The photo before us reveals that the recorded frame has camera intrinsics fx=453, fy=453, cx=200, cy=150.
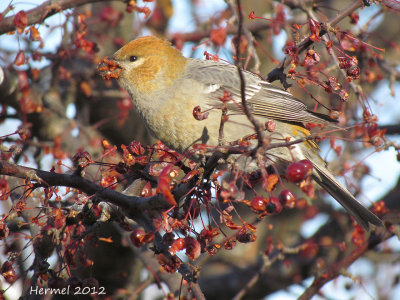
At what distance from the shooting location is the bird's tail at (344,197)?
147 inches

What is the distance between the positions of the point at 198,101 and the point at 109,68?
81 centimetres

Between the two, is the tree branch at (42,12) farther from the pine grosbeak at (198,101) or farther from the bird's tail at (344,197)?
the bird's tail at (344,197)

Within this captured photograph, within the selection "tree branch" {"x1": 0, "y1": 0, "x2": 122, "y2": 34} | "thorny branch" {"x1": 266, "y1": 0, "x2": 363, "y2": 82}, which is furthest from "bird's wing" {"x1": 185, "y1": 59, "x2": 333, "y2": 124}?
"tree branch" {"x1": 0, "y1": 0, "x2": 122, "y2": 34}

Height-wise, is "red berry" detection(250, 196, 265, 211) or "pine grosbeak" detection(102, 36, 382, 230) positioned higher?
"red berry" detection(250, 196, 265, 211)

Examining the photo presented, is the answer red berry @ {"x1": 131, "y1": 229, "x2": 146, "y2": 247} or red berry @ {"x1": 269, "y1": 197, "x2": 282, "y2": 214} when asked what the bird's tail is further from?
red berry @ {"x1": 131, "y1": 229, "x2": 146, "y2": 247}

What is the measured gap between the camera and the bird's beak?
3.75m

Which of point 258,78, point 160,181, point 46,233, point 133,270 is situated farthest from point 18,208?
point 133,270

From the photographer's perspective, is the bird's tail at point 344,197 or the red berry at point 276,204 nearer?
the red berry at point 276,204

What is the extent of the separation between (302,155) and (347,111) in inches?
69.7

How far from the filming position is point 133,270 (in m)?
5.54

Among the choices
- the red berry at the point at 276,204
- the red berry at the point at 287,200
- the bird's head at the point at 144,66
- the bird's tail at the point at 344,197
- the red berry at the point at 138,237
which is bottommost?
the bird's tail at the point at 344,197

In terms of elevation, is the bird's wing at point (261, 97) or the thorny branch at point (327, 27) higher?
the thorny branch at point (327, 27)

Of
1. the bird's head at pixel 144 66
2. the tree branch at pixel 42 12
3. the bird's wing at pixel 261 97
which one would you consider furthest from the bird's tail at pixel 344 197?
the tree branch at pixel 42 12

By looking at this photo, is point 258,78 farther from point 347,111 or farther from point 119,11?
point 119,11
